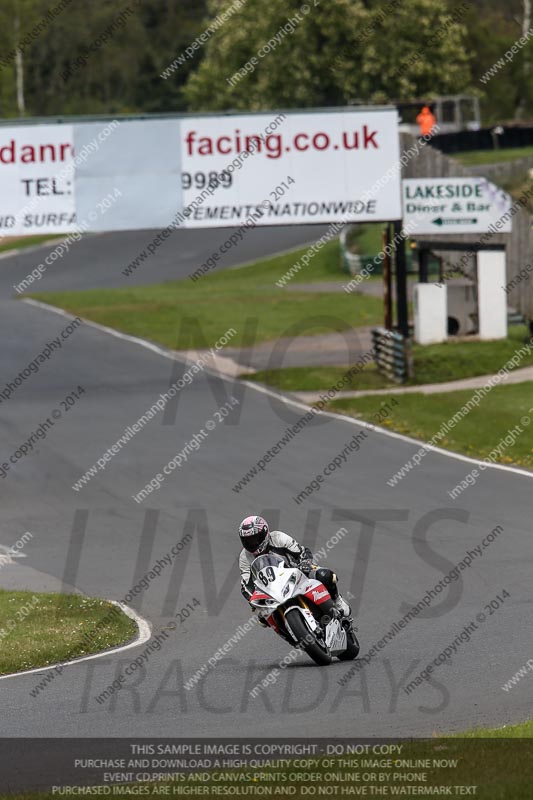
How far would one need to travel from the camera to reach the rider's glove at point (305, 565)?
13.4 m

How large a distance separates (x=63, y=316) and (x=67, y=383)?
11.8 metres

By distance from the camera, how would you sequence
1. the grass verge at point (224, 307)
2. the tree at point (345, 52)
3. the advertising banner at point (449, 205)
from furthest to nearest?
the tree at point (345, 52) < the grass verge at point (224, 307) < the advertising banner at point (449, 205)

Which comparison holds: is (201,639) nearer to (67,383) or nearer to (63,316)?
(67,383)

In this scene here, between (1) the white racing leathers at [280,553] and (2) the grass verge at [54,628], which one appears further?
(2) the grass verge at [54,628]

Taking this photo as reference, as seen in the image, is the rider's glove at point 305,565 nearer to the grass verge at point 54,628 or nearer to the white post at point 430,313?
the grass verge at point 54,628

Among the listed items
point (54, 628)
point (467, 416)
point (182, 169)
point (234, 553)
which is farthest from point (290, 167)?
point (54, 628)

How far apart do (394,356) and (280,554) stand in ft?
67.6

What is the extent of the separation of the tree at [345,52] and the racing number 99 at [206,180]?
40161 mm

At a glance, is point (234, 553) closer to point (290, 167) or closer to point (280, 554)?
point (280, 554)

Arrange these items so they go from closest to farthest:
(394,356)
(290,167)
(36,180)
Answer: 1. (36,180)
2. (290,167)
3. (394,356)

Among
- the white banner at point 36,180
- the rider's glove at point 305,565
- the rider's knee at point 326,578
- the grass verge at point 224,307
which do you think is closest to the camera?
the rider's knee at point 326,578

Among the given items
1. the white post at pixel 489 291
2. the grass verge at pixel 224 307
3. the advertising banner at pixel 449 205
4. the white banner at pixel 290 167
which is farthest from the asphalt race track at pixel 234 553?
the white post at pixel 489 291

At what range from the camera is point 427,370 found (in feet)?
112
